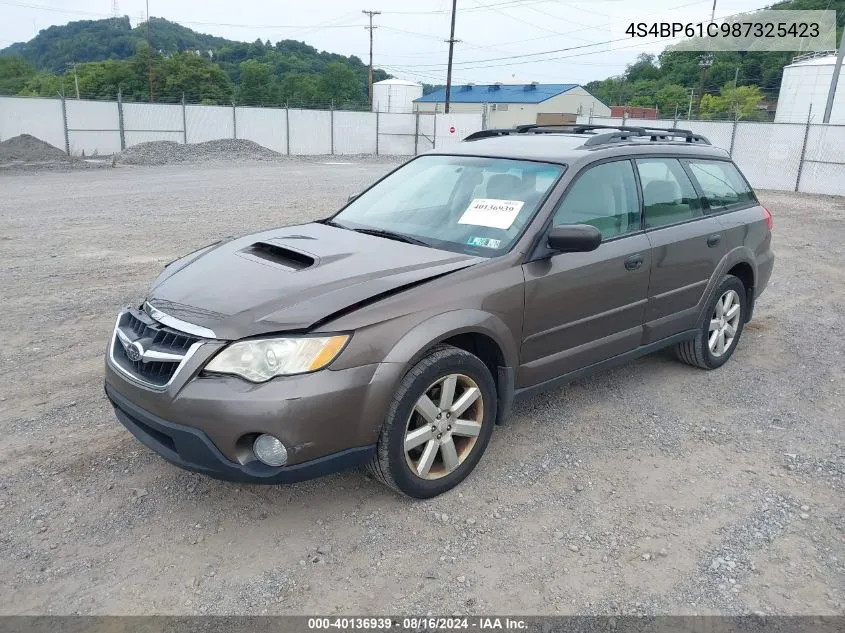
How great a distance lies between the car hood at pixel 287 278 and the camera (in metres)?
3.03

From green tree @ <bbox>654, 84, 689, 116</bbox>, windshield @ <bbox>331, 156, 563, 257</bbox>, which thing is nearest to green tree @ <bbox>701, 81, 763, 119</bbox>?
green tree @ <bbox>654, 84, 689, 116</bbox>

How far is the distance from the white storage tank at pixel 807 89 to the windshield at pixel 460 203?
4246 centimetres

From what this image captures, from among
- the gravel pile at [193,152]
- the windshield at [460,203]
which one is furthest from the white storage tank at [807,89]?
the windshield at [460,203]

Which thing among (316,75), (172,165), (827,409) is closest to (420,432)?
(827,409)

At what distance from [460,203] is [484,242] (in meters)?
0.47

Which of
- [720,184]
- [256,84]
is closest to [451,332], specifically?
[720,184]

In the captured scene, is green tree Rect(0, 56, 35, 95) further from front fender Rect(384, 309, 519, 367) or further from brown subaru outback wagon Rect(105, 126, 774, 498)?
front fender Rect(384, 309, 519, 367)

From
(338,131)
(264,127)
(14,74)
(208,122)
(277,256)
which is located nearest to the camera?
(277,256)

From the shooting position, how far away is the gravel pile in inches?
1033

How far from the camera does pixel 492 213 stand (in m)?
3.95

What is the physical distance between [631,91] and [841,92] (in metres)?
48.2

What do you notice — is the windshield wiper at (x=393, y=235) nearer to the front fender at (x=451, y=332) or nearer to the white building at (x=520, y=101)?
the front fender at (x=451, y=332)

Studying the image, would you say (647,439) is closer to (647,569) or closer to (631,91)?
(647,569)

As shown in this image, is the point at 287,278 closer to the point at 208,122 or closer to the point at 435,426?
the point at 435,426
